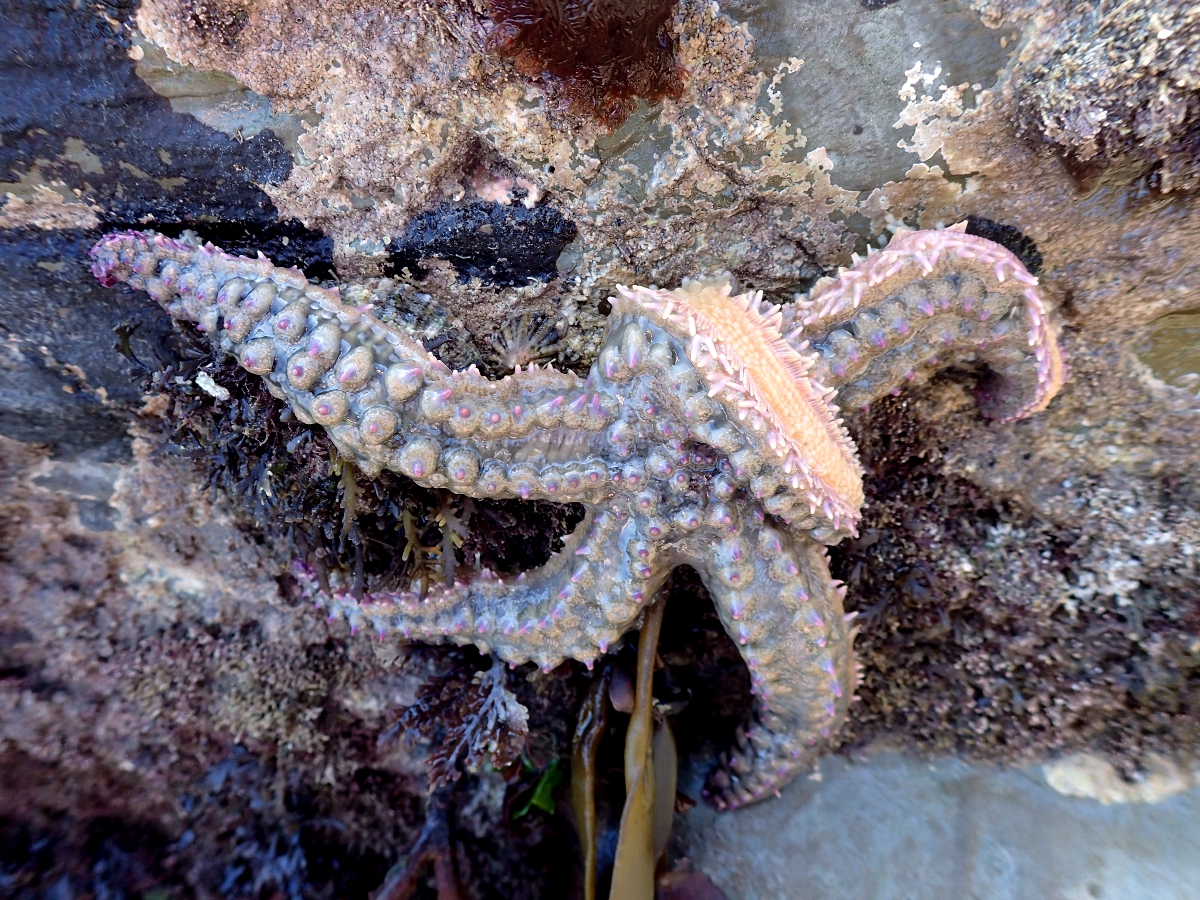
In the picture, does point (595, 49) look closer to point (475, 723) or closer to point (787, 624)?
point (787, 624)

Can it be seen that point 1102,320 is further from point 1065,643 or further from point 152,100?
point 152,100

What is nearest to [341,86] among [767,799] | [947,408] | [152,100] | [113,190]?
[152,100]

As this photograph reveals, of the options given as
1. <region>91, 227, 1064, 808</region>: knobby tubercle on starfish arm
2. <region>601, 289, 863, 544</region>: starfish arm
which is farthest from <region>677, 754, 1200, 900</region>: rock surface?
<region>601, 289, 863, 544</region>: starfish arm

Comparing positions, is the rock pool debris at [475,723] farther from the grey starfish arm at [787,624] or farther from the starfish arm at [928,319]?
the starfish arm at [928,319]

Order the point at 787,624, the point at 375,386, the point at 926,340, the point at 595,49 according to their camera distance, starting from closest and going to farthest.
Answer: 1. the point at 595,49
2. the point at 375,386
3. the point at 926,340
4. the point at 787,624

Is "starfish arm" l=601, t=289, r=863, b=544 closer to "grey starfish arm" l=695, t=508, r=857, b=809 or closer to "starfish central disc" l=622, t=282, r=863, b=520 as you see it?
"starfish central disc" l=622, t=282, r=863, b=520

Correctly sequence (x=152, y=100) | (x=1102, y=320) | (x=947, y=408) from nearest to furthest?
1. (x=152, y=100)
2. (x=1102, y=320)
3. (x=947, y=408)

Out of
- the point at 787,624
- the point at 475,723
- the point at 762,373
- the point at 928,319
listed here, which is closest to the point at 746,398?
the point at 762,373
